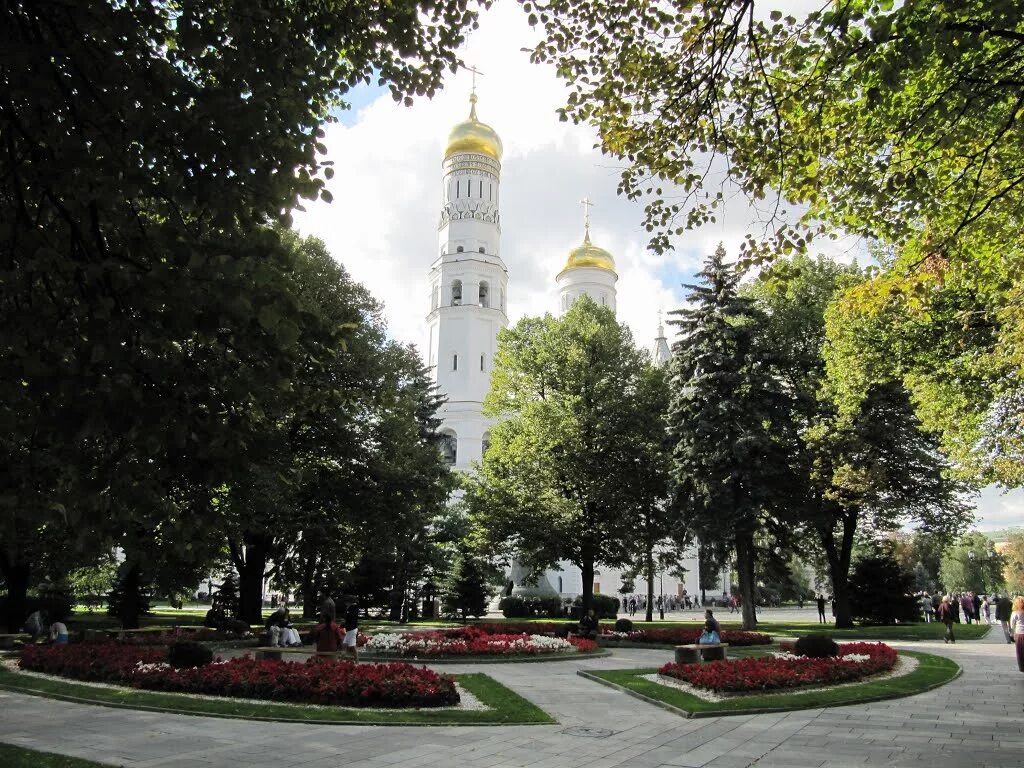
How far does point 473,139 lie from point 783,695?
177 feet

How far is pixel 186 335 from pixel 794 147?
7668mm

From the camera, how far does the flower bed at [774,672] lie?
40.3 ft

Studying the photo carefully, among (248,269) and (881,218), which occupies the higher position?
(881,218)

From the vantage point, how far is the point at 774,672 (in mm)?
12727

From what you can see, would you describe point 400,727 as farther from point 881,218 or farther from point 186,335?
point 881,218

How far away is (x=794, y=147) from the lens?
984cm

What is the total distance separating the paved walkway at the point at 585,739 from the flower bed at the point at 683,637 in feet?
33.1

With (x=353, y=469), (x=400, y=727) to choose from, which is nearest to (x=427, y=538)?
(x=353, y=469)

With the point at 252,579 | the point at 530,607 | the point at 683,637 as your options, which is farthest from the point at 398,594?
the point at 683,637

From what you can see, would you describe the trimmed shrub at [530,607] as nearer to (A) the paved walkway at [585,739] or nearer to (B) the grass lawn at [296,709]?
(B) the grass lawn at [296,709]

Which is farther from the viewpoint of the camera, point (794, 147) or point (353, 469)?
point (353, 469)

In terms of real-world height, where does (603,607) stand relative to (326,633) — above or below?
below

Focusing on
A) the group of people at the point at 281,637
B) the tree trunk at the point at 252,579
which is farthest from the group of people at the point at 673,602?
the group of people at the point at 281,637

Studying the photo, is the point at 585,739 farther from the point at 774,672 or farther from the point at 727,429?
the point at 727,429
